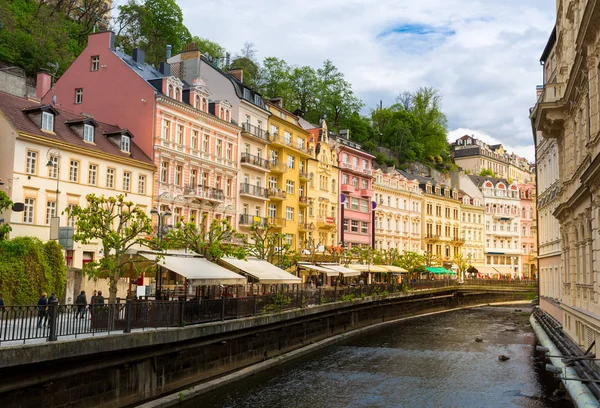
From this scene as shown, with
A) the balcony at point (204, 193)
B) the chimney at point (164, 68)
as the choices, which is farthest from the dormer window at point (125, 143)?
the chimney at point (164, 68)

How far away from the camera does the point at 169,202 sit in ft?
154

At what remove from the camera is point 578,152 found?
83.1 ft

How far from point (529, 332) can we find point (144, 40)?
58.2 m

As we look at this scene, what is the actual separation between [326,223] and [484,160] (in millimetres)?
93687

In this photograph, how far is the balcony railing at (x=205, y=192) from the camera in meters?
48.3

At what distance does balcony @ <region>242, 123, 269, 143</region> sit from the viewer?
5623 centimetres

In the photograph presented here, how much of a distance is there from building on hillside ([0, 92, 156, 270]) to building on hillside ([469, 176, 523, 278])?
78.0m

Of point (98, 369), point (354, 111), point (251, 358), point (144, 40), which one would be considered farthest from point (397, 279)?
point (98, 369)

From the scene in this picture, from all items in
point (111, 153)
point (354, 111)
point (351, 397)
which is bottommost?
point (351, 397)

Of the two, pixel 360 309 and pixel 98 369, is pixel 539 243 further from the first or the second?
pixel 98 369

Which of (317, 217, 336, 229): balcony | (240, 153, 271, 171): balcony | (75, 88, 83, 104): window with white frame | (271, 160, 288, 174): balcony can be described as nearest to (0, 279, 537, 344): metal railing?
(240, 153, 271, 171): balcony

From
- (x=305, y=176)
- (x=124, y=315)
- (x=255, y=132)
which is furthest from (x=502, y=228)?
(x=124, y=315)

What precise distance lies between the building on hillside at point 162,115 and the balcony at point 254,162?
3.01 meters

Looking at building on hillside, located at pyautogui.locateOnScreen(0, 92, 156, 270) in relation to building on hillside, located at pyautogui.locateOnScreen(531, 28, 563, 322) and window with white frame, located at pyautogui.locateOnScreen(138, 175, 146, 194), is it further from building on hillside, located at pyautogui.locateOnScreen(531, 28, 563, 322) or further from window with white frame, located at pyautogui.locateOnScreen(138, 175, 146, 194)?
building on hillside, located at pyautogui.locateOnScreen(531, 28, 563, 322)
